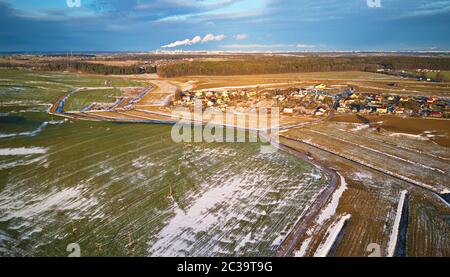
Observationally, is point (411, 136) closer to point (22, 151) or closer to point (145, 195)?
point (145, 195)

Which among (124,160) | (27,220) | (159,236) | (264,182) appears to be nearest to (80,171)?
(124,160)

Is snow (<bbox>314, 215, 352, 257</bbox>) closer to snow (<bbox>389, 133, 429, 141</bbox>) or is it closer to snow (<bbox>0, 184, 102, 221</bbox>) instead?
snow (<bbox>0, 184, 102, 221</bbox>)

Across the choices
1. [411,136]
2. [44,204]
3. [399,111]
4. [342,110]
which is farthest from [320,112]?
[44,204]

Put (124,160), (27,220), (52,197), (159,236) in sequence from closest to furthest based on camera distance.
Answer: (159,236) → (27,220) → (52,197) → (124,160)

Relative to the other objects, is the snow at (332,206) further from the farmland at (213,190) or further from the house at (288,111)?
the house at (288,111)

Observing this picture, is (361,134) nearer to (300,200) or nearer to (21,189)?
(300,200)
